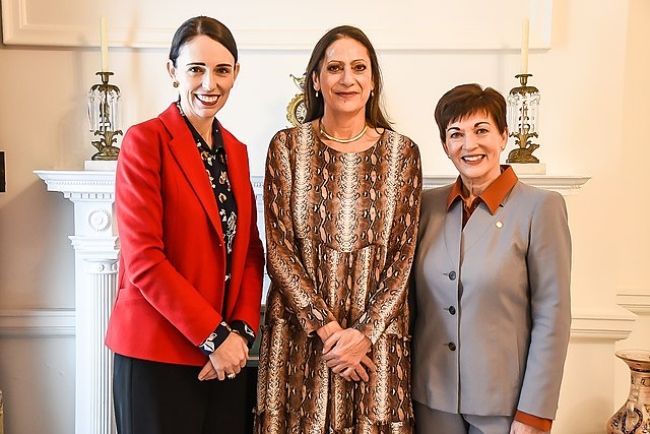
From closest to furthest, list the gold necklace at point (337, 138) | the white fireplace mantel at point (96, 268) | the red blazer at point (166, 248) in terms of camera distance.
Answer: the red blazer at point (166, 248) → the gold necklace at point (337, 138) → the white fireplace mantel at point (96, 268)

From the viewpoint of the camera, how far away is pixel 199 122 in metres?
1.41

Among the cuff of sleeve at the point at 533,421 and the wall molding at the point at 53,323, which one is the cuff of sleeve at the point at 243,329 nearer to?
the cuff of sleeve at the point at 533,421

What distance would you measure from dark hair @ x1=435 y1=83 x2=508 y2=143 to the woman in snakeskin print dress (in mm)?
155

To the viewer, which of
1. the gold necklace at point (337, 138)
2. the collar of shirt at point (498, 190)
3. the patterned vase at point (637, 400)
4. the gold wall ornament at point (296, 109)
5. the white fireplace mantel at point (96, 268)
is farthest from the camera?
the gold wall ornament at point (296, 109)

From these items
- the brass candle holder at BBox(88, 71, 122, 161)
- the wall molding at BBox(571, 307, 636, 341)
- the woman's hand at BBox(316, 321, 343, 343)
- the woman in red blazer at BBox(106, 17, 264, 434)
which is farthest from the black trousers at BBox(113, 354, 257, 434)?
the wall molding at BBox(571, 307, 636, 341)

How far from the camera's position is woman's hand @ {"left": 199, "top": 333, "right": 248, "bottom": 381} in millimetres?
1336

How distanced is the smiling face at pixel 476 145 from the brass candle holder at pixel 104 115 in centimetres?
130

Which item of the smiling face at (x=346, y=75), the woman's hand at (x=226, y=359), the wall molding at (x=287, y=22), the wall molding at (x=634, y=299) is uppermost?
the wall molding at (x=287, y=22)

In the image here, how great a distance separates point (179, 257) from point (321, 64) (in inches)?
23.6

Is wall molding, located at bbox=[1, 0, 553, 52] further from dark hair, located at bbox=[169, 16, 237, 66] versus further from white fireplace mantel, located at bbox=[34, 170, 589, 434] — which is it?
dark hair, located at bbox=[169, 16, 237, 66]

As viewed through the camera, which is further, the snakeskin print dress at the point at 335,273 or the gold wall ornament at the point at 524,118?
the gold wall ornament at the point at 524,118

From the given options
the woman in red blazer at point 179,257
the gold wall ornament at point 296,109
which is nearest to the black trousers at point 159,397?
the woman in red blazer at point 179,257

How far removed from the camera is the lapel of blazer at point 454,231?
1.42 meters

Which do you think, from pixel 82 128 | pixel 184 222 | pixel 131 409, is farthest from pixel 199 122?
pixel 82 128
